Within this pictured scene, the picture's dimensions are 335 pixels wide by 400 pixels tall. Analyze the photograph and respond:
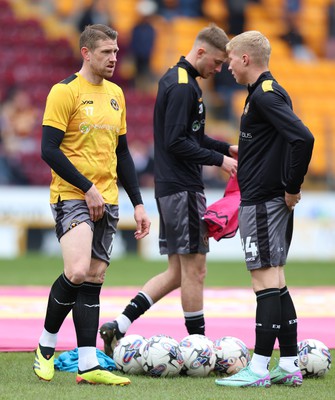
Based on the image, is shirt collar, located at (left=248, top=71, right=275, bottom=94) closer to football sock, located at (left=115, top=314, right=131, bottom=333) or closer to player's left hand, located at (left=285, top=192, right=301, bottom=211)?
player's left hand, located at (left=285, top=192, right=301, bottom=211)

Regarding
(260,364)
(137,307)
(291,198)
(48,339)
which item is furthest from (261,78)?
(137,307)

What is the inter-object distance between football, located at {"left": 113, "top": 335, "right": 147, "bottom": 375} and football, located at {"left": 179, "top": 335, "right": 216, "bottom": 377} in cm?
29

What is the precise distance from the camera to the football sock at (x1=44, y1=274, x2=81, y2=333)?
6305 millimetres

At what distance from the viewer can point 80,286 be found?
6375 mm

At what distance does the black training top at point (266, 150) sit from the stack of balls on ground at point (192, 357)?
105 centimetres

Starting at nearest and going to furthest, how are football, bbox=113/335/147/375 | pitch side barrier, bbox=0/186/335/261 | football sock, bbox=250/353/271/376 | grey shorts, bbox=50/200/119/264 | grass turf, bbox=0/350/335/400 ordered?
1. grass turf, bbox=0/350/335/400
2. football sock, bbox=250/353/271/376
3. grey shorts, bbox=50/200/119/264
4. football, bbox=113/335/147/375
5. pitch side barrier, bbox=0/186/335/261

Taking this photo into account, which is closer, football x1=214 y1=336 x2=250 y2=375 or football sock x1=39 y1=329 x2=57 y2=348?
football sock x1=39 y1=329 x2=57 y2=348

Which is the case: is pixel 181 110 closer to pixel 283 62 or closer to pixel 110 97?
pixel 110 97

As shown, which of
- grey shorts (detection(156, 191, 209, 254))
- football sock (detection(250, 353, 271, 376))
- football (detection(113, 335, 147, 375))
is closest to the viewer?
football sock (detection(250, 353, 271, 376))

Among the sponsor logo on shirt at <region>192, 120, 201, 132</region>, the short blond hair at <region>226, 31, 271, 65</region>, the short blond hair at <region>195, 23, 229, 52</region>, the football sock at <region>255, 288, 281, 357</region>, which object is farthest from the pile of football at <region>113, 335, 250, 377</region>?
the short blond hair at <region>195, 23, 229, 52</region>

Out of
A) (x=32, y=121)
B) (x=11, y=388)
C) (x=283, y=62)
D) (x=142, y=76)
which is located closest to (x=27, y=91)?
(x=32, y=121)

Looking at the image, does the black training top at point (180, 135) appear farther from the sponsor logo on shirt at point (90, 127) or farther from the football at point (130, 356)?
the football at point (130, 356)

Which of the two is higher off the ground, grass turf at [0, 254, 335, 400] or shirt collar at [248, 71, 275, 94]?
shirt collar at [248, 71, 275, 94]

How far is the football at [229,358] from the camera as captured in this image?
667 centimetres
